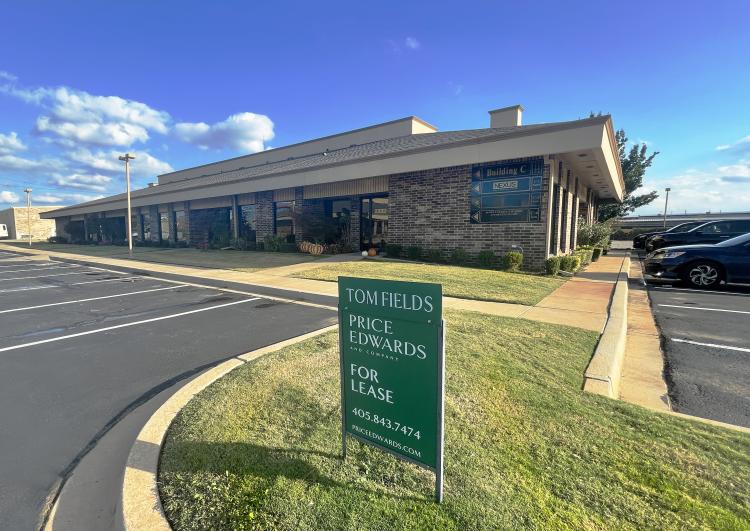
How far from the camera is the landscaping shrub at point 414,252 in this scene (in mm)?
14141

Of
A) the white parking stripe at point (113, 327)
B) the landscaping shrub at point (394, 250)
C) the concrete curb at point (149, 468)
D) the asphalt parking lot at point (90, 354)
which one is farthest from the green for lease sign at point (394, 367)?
the landscaping shrub at point (394, 250)

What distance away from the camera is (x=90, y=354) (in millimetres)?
4844

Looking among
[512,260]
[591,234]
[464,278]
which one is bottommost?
[464,278]

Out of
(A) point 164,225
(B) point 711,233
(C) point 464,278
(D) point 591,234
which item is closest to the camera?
(C) point 464,278

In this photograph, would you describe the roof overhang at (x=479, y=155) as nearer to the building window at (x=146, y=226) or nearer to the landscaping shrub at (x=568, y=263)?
the landscaping shrub at (x=568, y=263)

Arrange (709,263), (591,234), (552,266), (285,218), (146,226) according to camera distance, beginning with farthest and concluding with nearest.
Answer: (146,226) → (591,234) → (285,218) → (552,266) → (709,263)

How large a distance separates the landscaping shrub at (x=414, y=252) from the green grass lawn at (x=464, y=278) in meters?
2.15

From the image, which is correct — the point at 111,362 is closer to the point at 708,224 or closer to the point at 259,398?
the point at 259,398

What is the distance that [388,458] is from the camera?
2.52m

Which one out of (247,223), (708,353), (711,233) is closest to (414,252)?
(708,353)

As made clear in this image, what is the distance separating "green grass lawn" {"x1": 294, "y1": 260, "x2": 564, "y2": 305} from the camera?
818cm

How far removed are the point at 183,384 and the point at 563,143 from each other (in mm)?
11270

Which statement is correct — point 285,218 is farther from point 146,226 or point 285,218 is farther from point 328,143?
point 146,226

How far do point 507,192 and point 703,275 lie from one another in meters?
5.66
